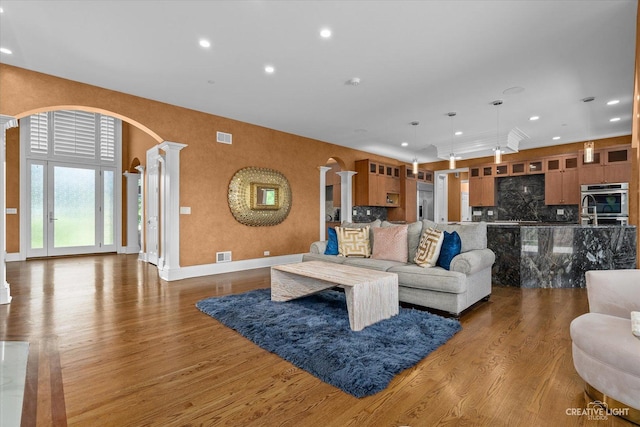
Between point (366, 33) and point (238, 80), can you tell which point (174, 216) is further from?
point (366, 33)

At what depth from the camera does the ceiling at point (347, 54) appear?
2.62 m

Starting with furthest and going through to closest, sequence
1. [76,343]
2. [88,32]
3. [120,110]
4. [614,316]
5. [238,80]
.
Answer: [120,110], [238,80], [88,32], [76,343], [614,316]

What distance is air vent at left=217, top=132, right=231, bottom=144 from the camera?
5.42m

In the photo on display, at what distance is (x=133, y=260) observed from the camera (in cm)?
691

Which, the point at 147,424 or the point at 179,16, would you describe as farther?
the point at 179,16

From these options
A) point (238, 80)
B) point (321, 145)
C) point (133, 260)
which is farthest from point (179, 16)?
point (133, 260)

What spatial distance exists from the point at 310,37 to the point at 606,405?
11.1 feet

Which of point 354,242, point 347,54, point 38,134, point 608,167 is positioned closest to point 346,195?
point 354,242

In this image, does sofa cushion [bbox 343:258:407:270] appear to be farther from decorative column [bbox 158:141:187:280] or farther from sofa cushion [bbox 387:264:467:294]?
decorative column [bbox 158:141:187:280]


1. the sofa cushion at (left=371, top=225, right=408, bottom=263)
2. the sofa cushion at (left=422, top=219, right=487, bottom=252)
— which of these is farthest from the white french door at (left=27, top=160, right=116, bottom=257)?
the sofa cushion at (left=422, top=219, right=487, bottom=252)

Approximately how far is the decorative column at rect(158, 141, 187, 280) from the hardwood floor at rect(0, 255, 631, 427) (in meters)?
1.38

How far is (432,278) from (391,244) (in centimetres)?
86

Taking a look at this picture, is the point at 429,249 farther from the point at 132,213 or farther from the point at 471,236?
the point at 132,213

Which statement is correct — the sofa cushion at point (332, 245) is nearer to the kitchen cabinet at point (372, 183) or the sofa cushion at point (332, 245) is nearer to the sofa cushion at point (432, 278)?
the sofa cushion at point (432, 278)
